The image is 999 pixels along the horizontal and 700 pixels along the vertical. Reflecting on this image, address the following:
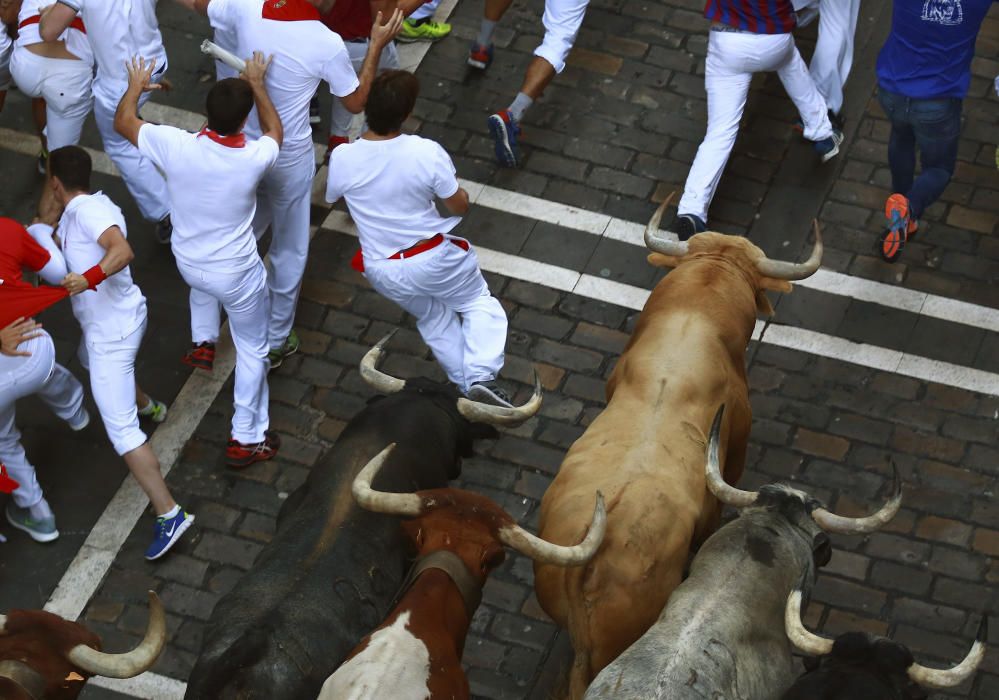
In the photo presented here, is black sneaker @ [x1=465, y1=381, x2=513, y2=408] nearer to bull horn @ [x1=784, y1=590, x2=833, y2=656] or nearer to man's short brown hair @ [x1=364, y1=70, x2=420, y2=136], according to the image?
man's short brown hair @ [x1=364, y1=70, x2=420, y2=136]

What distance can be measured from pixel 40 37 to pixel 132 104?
1565 millimetres

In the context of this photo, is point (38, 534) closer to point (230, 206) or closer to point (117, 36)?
point (230, 206)

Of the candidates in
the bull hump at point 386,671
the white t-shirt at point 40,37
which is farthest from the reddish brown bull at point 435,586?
the white t-shirt at point 40,37

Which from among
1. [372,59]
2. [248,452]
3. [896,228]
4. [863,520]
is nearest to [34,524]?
[248,452]

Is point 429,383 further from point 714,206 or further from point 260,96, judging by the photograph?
point 714,206

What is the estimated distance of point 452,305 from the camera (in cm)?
912

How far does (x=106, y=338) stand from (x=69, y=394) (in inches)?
25.7

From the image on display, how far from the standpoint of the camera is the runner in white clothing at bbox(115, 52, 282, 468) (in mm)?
8359

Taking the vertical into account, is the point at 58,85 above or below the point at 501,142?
above

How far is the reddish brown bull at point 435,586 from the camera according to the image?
6.32 metres

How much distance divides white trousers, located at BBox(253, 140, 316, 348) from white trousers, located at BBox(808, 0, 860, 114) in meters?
4.04

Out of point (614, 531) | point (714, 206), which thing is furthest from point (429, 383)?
point (714, 206)

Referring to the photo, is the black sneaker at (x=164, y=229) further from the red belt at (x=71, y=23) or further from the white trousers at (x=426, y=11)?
the white trousers at (x=426, y=11)

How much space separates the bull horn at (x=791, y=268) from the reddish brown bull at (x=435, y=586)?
2.35m
